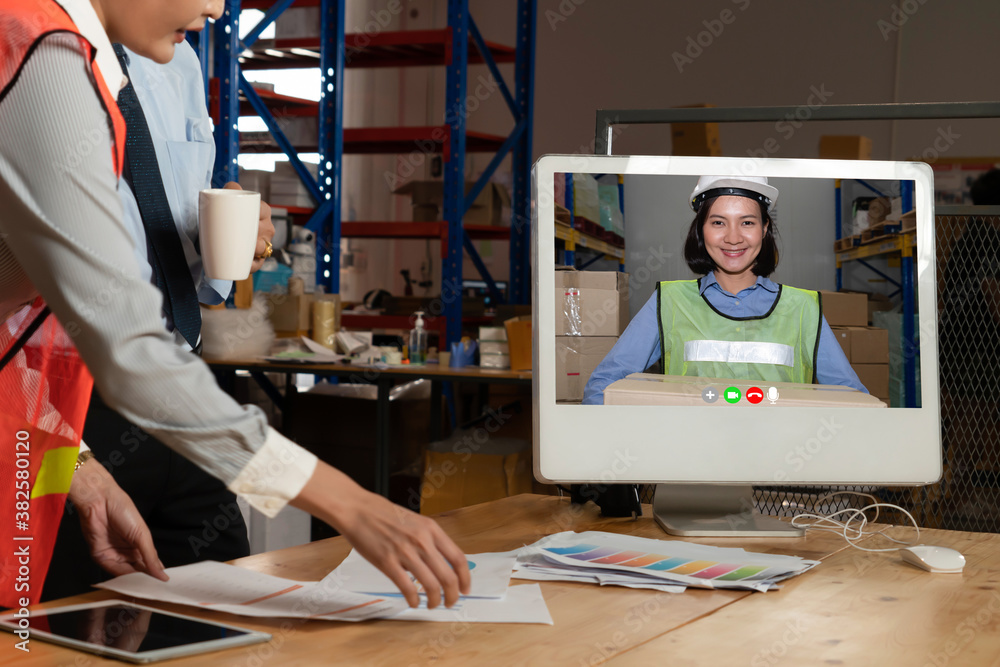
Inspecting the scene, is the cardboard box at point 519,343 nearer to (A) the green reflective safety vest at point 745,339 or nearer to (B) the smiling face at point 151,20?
(A) the green reflective safety vest at point 745,339

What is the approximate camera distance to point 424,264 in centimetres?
735

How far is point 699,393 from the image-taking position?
1.21 m

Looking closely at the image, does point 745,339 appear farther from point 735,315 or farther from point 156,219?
point 156,219

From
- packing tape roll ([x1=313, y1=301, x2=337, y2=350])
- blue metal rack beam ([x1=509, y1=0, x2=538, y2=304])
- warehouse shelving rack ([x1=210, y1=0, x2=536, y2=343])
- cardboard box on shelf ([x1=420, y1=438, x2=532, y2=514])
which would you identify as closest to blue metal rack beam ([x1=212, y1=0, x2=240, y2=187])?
warehouse shelving rack ([x1=210, y1=0, x2=536, y2=343])

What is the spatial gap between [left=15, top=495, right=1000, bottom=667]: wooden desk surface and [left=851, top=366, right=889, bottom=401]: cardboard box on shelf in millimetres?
228

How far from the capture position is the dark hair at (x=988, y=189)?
10.5ft

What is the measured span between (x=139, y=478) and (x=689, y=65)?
581cm

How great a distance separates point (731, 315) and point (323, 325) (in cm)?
275

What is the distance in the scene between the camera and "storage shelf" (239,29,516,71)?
4.68m

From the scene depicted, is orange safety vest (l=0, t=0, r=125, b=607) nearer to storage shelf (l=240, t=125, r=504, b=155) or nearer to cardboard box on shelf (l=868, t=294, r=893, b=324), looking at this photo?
cardboard box on shelf (l=868, t=294, r=893, b=324)

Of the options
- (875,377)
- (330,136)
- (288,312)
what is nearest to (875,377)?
(875,377)

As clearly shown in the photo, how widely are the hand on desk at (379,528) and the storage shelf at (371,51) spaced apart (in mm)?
4161

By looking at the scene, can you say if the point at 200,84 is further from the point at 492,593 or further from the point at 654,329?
the point at 492,593

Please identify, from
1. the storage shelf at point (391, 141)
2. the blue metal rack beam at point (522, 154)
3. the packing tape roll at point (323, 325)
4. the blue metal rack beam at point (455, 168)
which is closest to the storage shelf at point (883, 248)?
the packing tape roll at point (323, 325)
